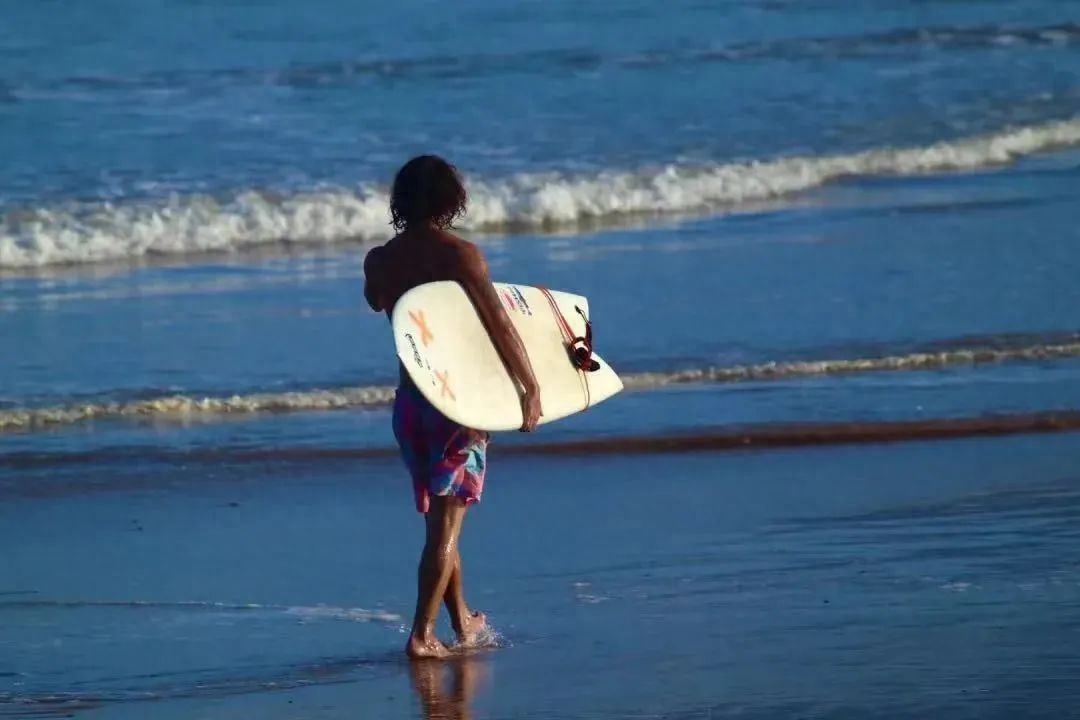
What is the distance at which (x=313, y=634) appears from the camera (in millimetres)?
5453

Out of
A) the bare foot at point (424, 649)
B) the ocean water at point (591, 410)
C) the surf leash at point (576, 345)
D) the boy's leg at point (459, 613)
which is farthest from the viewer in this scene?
the surf leash at point (576, 345)

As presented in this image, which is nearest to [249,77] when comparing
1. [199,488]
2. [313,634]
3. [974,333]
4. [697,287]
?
[697,287]

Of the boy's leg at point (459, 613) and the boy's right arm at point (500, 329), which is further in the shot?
the boy's leg at point (459, 613)

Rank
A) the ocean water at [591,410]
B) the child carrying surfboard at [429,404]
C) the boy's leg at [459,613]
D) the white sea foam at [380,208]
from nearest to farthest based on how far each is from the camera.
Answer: the ocean water at [591,410], the child carrying surfboard at [429,404], the boy's leg at [459,613], the white sea foam at [380,208]

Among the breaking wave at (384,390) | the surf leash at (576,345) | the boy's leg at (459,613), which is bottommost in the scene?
the boy's leg at (459,613)

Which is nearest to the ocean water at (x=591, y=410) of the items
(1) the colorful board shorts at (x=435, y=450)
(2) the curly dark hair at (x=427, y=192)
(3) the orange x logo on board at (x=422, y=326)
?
(1) the colorful board shorts at (x=435, y=450)

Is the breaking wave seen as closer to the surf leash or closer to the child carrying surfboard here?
the surf leash

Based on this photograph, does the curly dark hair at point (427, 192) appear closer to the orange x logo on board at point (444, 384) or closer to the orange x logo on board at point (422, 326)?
the orange x logo on board at point (422, 326)

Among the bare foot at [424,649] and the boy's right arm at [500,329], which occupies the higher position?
the boy's right arm at [500,329]

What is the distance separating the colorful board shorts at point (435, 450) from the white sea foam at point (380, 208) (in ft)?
25.9

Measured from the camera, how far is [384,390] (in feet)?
28.6

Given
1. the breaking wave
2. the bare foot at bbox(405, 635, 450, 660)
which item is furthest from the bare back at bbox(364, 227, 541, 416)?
the breaking wave

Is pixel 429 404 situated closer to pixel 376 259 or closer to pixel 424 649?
pixel 376 259

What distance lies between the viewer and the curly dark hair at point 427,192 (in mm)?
5320
